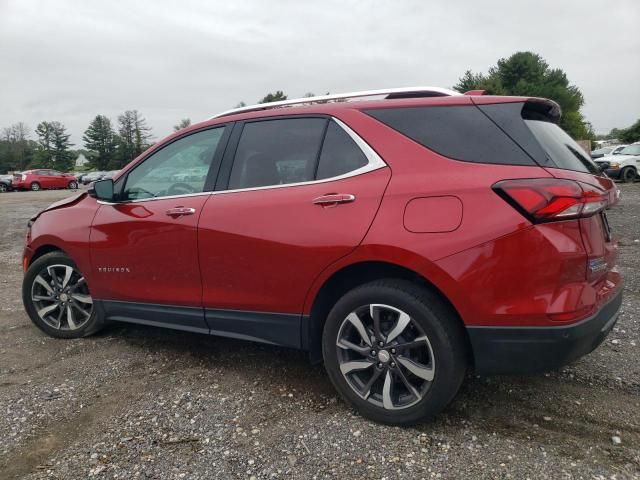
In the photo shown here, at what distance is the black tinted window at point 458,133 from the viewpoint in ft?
7.92

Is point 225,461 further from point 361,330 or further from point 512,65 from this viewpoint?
point 512,65

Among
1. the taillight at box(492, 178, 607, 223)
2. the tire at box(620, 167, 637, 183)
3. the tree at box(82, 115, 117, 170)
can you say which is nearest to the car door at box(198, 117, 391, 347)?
the taillight at box(492, 178, 607, 223)

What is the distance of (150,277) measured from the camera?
350cm

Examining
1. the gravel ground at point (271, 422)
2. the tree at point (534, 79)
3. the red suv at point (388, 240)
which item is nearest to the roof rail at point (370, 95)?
the red suv at point (388, 240)

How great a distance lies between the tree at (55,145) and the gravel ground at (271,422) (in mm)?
89020

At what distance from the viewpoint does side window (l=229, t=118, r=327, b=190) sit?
9.68ft

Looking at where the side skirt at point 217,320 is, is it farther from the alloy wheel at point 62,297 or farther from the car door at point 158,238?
the alloy wheel at point 62,297

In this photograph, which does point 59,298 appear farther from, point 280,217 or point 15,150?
point 15,150

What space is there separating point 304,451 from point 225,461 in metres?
0.39

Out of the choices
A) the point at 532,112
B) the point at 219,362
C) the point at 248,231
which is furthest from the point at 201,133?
the point at 532,112

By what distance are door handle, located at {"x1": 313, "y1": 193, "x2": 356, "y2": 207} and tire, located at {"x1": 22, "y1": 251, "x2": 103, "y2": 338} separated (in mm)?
2273

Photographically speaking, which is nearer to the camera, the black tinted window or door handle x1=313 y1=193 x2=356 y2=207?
the black tinted window

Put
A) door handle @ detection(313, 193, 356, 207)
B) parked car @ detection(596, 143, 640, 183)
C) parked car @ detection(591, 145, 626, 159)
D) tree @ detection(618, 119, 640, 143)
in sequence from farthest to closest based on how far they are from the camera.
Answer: tree @ detection(618, 119, 640, 143)
parked car @ detection(591, 145, 626, 159)
parked car @ detection(596, 143, 640, 183)
door handle @ detection(313, 193, 356, 207)

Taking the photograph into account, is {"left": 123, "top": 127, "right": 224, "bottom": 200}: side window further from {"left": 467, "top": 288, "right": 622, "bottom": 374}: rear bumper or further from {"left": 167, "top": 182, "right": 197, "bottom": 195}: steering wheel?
{"left": 467, "top": 288, "right": 622, "bottom": 374}: rear bumper
